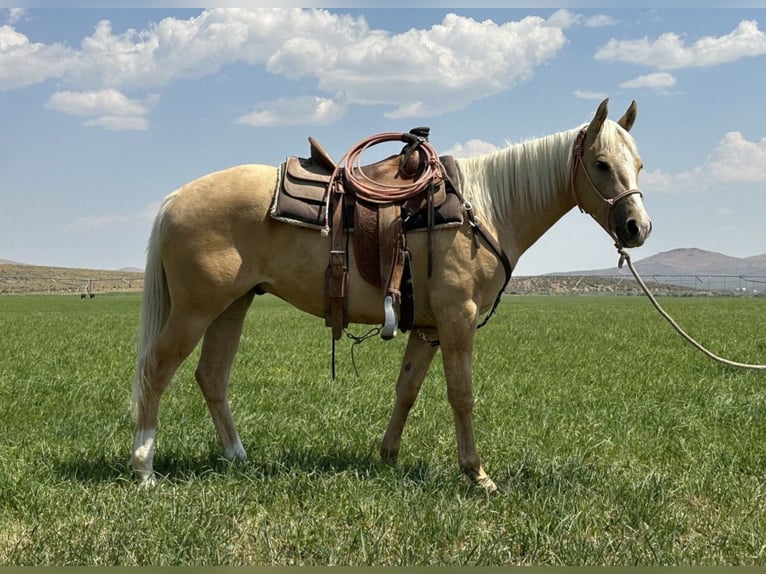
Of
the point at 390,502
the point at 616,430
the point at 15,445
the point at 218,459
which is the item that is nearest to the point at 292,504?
the point at 390,502

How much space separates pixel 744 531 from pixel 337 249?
125 inches

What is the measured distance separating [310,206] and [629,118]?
245 cm

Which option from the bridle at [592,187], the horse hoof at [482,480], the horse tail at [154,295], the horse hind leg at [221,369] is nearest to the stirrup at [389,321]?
the horse hoof at [482,480]

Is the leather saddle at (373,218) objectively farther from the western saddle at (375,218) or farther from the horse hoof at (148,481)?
the horse hoof at (148,481)

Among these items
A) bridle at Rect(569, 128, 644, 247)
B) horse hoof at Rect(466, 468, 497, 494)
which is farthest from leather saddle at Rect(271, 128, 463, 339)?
horse hoof at Rect(466, 468, 497, 494)

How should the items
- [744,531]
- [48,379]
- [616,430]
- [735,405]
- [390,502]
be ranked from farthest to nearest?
[48,379] → [735,405] → [616,430] → [390,502] → [744,531]

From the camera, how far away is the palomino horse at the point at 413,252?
5020mm

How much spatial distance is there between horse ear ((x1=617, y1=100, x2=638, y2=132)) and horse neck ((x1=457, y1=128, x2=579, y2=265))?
0.37 m

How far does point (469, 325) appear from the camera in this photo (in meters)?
5.02

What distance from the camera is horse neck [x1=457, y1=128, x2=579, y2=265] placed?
532 centimetres

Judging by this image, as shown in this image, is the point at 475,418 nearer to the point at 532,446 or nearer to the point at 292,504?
the point at 532,446

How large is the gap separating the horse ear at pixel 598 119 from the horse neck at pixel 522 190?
295 millimetres

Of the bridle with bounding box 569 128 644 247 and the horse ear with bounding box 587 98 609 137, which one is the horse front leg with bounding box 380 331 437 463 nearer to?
the bridle with bounding box 569 128 644 247

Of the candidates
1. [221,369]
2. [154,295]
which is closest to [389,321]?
[221,369]
